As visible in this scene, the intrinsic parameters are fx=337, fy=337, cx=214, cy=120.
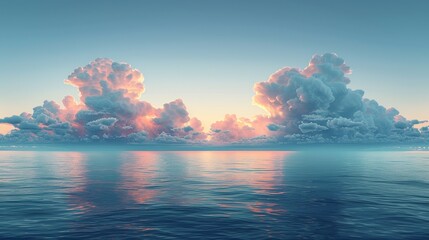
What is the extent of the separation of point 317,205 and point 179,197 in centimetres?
1711

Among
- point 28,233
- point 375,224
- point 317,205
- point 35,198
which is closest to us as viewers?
point 28,233

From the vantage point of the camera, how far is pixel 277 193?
48219 millimetres

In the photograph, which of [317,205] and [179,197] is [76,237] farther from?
[317,205]

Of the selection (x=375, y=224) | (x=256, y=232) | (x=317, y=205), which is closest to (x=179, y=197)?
(x=317, y=205)

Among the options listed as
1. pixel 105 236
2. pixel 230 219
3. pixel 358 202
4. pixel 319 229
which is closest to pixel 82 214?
pixel 105 236

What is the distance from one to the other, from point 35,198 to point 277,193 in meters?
32.1

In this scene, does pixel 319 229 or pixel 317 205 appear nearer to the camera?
pixel 319 229

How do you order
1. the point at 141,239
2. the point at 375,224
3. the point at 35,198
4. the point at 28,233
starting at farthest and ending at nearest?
the point at 35,198 → the point at 375,224 → the point at 28,233 → the point at 141,239

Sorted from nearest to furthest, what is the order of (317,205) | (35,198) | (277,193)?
(317,205) < (35,198) < (277,193)

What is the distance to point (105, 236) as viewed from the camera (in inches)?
936

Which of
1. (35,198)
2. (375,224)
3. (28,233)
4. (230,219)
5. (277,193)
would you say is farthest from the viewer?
(277,193)

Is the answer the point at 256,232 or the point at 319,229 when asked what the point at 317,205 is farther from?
the point at 256,232

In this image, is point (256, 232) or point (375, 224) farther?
point (375, 224)

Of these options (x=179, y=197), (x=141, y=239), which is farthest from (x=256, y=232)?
(x=179, y=197)
